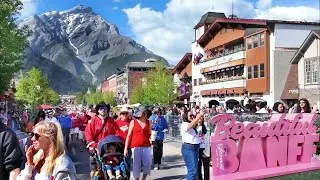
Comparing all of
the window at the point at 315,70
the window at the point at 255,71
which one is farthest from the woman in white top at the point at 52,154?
the window at the point at 255,71

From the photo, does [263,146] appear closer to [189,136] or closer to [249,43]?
[189,136]

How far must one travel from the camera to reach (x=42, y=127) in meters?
4.32

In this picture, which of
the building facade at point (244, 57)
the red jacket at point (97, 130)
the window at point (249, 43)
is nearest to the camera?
the red jacket at point (97, 130)

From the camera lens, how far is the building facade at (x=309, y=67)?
124ft

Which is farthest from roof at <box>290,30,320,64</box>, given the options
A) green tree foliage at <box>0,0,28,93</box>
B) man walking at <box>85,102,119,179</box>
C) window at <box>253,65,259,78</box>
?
man walking at <box>85,102,119,179</box>

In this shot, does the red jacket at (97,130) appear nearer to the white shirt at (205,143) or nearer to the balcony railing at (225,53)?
the white shirt at (205,143)

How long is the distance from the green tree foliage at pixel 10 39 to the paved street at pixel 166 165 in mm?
6508

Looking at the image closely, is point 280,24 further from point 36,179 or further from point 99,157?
point 36,179

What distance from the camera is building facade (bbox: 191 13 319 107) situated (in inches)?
1714

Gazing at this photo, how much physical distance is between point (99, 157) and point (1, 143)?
382 centimetres

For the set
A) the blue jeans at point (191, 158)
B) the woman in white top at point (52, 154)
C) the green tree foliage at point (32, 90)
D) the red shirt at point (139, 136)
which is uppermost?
the green tree foliage at point (32, 90)

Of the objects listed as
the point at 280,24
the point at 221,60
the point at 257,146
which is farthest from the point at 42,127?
the point at 221,60

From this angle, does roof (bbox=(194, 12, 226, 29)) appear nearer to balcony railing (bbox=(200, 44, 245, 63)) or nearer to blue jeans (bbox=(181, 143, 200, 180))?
balcony railing (bbox=(200, 44, 245, 63))

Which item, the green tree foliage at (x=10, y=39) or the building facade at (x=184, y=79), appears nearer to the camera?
the green tree foliage at (x=10, y=39)
